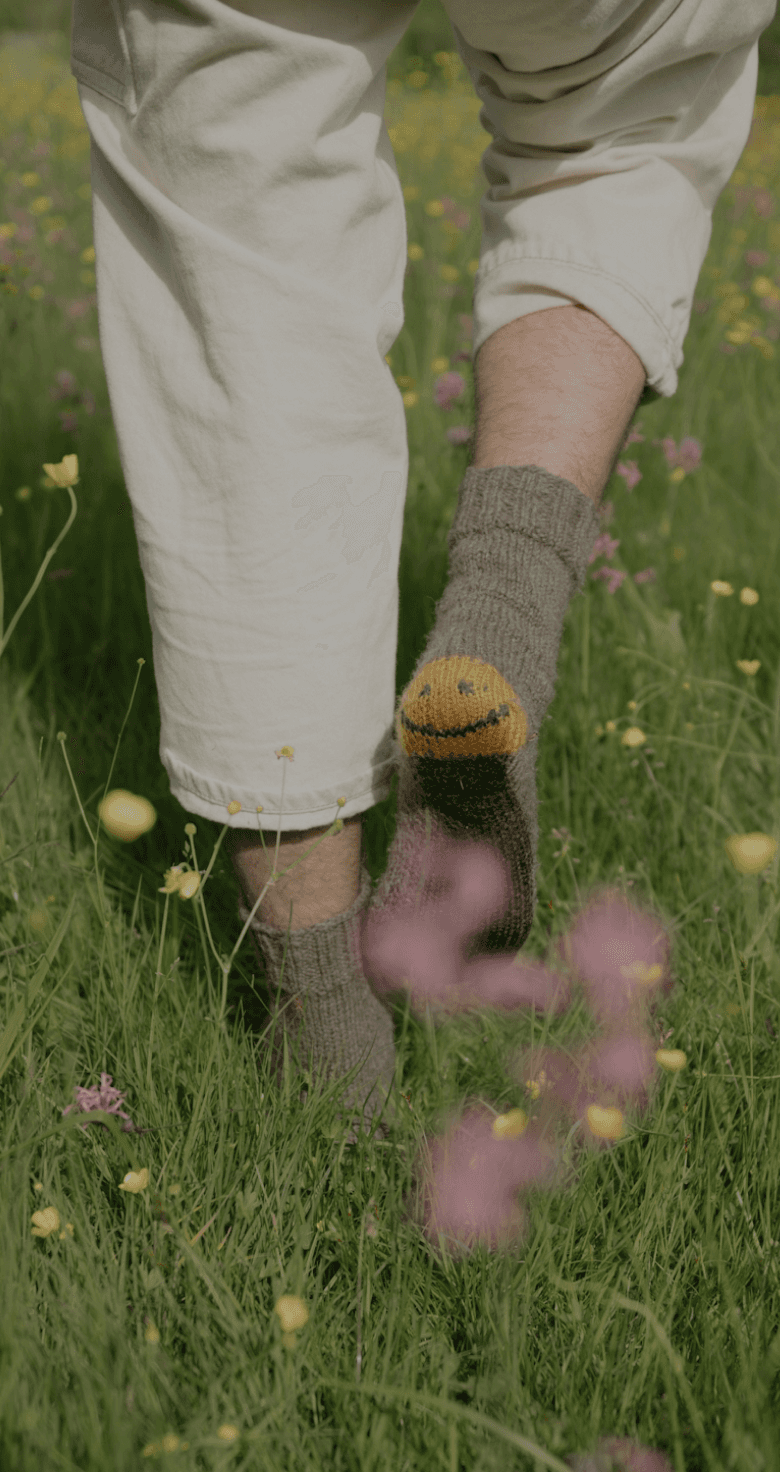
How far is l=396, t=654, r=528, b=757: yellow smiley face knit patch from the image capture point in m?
0.78

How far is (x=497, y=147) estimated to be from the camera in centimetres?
108

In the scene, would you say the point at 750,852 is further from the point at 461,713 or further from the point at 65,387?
the point at 65,387

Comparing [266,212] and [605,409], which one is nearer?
[266,212]

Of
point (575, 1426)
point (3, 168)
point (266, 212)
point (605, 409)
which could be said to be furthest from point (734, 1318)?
point (3, 168)

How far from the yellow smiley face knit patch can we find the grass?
25 centimetres

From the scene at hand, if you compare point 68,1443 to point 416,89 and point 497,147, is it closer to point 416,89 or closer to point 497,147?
point 497,147

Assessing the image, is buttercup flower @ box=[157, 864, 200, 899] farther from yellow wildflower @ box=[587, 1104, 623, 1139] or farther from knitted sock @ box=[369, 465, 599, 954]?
yellow wildflower @ box=[587, 1104, 623, 1139]

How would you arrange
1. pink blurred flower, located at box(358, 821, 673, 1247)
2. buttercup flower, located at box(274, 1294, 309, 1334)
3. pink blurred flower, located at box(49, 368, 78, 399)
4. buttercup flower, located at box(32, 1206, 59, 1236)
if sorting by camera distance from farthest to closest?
1. pink blurred flower, located at box(49, 368, 78, 399)
2. pink blurred flower, located at box(358, 821, 673, 1247)
3. buttercup flower, located at box(32, 1206, 59, 1236)
4. buttercup flower, located at box(274, 1294, 309, 1334)

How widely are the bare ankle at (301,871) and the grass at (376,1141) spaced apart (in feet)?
0.29

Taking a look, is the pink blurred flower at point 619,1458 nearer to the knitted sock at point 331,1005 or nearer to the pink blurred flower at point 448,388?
the knitted sock at point 331,1005

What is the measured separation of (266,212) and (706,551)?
1.20m

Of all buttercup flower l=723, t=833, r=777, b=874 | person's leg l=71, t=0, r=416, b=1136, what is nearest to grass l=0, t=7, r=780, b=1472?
person's leg l=71, t=0, r=416, b=1136

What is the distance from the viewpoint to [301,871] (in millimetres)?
971

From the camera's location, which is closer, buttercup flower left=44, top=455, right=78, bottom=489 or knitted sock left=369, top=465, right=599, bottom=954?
knitted sock left=369, top=465, right=599, bottom=954
